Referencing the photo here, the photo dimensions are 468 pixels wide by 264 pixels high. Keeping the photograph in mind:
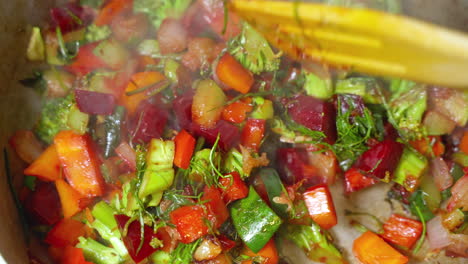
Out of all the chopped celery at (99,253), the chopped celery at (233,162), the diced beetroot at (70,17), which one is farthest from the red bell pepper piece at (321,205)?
the diced beetroot at (70,17)

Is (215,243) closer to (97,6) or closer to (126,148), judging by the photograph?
(126,148)

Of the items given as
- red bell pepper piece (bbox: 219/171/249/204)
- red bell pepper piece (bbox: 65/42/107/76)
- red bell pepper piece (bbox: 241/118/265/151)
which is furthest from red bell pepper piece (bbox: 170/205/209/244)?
red bell pepper piece (bbox: 65/42/107/76)

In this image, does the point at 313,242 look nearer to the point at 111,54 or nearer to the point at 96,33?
the point at 111,54

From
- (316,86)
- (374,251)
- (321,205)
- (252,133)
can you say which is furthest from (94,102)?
(374,251)

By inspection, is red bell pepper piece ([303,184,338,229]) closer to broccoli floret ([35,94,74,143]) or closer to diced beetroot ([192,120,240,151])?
diced beetroot ([192,120,240,151])

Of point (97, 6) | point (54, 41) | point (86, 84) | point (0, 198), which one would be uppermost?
point (97, 6)

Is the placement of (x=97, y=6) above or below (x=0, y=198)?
above

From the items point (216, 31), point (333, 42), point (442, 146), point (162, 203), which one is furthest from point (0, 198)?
point (442, 146)
